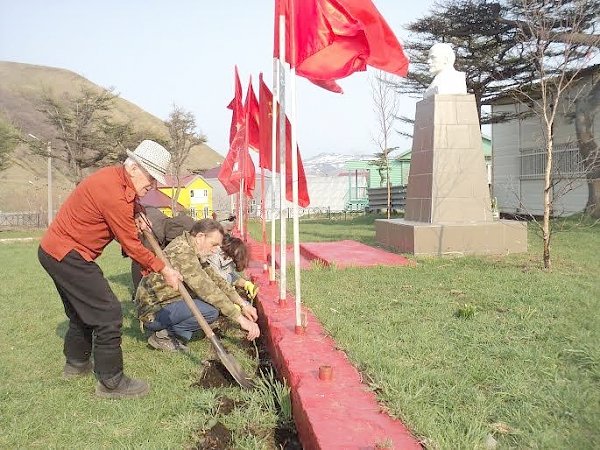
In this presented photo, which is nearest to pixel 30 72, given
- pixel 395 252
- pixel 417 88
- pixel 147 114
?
pixel 147 114

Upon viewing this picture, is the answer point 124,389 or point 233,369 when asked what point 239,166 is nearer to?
point 233,369

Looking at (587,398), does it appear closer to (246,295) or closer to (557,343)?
(557,343)

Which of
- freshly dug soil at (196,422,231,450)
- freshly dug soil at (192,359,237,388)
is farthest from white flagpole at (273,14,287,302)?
freshly dug soil at (196,422,231,450)

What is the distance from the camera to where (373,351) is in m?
3.06

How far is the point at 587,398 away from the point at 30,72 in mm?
107234

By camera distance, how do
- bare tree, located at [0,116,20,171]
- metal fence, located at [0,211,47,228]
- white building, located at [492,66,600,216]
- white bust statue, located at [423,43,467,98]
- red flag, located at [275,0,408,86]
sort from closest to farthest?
red flag, located at [275,0,408,86] < white bust statue, located at [423,43,467,98] < white building, located at [492,66,600,216] < metal fence, located at [0,211,47,228] < bare tree, located at [0,116,20,171]

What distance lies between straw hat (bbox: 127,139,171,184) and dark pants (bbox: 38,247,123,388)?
611 mm

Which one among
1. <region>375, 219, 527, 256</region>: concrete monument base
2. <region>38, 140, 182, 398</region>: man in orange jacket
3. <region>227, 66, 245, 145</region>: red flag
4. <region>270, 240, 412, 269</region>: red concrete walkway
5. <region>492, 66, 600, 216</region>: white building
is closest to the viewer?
<region>38, 140, 182, 398</region>: man in orange jacket

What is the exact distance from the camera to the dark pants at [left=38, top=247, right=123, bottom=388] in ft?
10.1

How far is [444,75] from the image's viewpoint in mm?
8094

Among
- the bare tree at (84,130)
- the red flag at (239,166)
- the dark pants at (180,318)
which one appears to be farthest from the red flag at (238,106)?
the bare tree at (84,130)

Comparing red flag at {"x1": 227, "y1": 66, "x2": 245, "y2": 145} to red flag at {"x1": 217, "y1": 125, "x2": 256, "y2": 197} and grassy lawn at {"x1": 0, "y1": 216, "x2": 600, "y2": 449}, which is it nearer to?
red flag at {"x1": 217, "y1": 125, "x2": 256, "y2": 197}

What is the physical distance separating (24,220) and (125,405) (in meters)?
Result: 26.1

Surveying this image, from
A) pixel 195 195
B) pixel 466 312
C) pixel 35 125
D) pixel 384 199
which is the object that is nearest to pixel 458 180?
pixel 466 312
